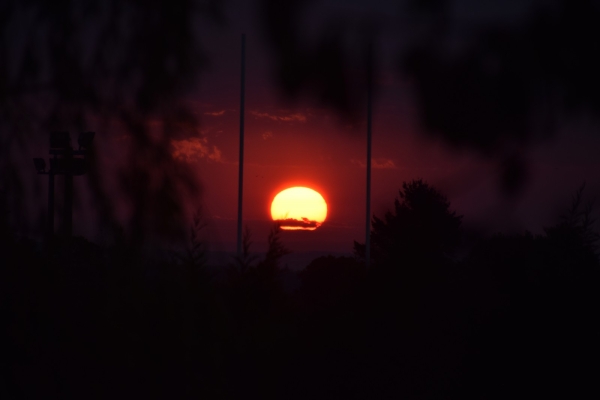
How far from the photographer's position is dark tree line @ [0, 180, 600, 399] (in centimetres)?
366

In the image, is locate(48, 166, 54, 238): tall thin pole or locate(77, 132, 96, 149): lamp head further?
locate(48, 166, 54, 238): tall thin pole

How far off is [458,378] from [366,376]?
2.35 feet

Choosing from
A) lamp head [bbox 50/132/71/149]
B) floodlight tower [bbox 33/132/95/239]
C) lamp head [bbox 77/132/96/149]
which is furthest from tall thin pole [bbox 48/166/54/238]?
lamp head [bbox 77/132/96/149]

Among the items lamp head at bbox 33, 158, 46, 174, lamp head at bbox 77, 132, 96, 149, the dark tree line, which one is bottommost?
the dark tree line

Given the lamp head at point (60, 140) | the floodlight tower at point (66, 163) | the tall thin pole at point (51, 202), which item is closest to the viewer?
the floodlight tower at point (66, 163)

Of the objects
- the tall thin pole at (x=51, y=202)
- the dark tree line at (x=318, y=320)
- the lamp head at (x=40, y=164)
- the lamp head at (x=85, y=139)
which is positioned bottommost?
the dark tree line at (x=318, y=320)

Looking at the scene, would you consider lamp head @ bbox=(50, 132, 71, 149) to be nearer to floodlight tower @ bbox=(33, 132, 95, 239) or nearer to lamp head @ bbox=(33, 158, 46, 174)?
floodlight tower @ bbox=(33, 132, 95, 239)

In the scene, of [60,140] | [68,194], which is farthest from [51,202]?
[60,140]

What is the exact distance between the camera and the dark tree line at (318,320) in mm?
3656

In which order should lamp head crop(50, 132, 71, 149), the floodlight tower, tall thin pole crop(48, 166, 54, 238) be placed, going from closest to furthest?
the floodlight tower, lamp head crop(50, 132, 71, 149), tall thin pole crop(48, 166, 54, 238)

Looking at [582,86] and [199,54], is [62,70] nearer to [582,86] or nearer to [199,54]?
[199,54]

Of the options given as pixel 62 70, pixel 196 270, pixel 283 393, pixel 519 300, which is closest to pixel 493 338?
pixel 519 300

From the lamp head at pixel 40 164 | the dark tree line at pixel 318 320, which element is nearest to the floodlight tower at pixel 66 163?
the lamp head at pixel 40 164

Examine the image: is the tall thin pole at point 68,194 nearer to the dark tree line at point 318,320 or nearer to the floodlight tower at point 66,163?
the floodlight tower at point 66,163
